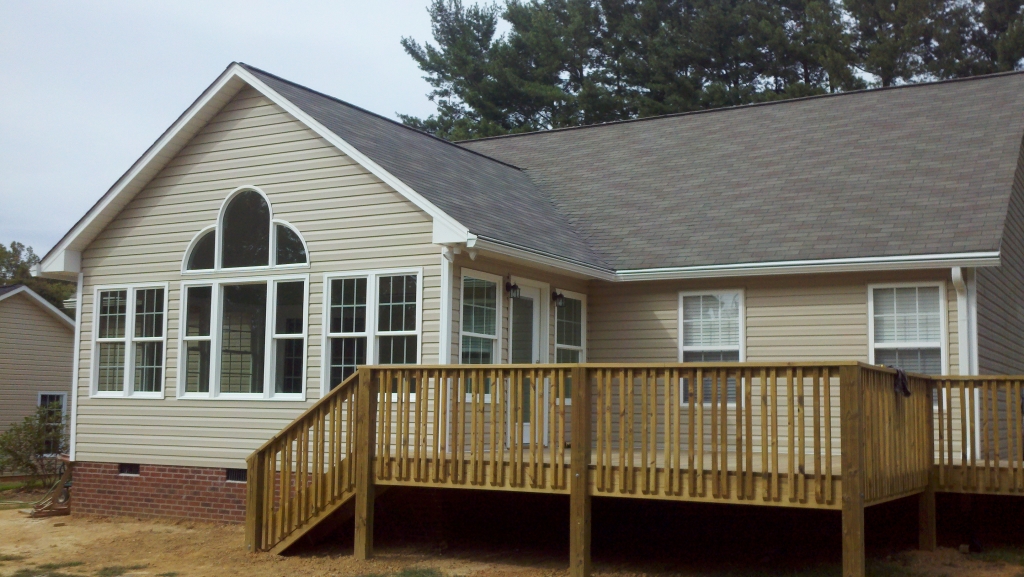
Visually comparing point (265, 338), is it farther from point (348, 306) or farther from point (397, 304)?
point (397, 304)

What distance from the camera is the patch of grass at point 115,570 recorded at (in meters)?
10.7

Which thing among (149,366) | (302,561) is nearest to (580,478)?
(302,561)

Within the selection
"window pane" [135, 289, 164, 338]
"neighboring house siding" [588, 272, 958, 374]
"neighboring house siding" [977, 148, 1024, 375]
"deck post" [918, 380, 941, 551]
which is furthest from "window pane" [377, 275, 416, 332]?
"neighboring house siding" [977, 148, 1024, 375]

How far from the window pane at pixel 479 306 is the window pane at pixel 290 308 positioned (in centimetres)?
222

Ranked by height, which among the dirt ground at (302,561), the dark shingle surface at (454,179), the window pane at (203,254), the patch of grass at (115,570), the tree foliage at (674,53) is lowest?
the patch of grass at (115,570)

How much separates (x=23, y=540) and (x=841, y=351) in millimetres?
10312

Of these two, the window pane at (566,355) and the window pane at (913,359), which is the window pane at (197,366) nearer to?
the window pane at (566,355)

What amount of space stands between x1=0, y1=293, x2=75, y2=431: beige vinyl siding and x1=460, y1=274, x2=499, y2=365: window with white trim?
16.5 metres

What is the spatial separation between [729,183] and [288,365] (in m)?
7.10

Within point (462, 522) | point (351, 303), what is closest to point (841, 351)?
point (462, 522)

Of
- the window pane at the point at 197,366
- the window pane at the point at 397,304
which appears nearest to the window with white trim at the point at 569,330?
the window pane at the point at 397,304

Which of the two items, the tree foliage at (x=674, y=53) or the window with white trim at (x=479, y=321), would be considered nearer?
the window with white trim at (x=479, y=321)

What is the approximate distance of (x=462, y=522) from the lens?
40.3ft

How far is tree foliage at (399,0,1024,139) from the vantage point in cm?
3219
